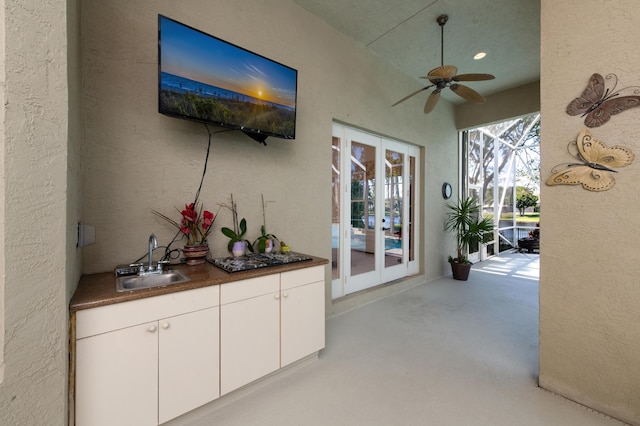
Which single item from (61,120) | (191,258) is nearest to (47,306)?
(61,120)

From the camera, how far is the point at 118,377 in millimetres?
1243

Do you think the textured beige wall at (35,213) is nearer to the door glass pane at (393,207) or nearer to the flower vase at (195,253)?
the flower vase at (195,253)

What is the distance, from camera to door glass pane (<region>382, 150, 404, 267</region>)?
13.3 feet

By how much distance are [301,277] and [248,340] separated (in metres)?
0.57

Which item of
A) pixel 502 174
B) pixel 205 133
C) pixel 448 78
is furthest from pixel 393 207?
pixel 502 174

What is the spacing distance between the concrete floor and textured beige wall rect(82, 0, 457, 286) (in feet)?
3.64

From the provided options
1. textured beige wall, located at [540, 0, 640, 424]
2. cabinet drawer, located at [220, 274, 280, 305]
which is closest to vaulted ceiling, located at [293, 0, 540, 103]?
textured beige wall, located at [540, 0, 640, 424]

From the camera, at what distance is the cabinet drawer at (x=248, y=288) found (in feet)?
5.20

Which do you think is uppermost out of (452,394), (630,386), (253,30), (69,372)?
(253,30)

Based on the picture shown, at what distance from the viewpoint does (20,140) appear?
97cm

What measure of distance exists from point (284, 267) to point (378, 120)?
2.75 meters

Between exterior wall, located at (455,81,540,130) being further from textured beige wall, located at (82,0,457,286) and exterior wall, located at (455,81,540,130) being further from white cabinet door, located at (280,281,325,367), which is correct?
white cabinet door, located at (280,281,325,367)

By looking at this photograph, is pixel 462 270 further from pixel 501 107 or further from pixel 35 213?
pixel 35 213

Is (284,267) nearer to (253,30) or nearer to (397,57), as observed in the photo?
(253,30)
